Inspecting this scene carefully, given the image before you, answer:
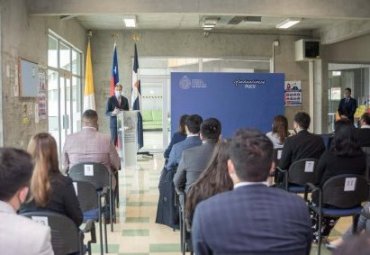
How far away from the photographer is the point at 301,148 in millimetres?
5008

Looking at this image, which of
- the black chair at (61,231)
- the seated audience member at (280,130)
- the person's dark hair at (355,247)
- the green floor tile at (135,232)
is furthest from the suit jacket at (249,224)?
the seated audience member at (280,130)

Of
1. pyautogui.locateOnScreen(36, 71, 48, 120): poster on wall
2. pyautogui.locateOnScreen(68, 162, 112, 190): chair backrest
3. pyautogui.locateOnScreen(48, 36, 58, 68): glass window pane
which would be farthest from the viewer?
pyautogui.locateOnScreen(48, 36, 58, 68): glass window pane

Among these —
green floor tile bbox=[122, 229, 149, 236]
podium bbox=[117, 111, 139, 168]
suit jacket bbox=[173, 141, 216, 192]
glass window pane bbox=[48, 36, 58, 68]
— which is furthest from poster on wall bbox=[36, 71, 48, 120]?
suit jacket bbox=[173, 141, 216, 192]

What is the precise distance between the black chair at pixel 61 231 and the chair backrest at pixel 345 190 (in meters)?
2.01

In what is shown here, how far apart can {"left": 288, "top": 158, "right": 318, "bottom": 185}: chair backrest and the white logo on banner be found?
3.12 ft

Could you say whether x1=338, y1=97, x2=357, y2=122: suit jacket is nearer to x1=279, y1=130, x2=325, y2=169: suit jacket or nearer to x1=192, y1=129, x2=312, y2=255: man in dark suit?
x1=279, y1=130, x2=325, y2=169: suit jacket

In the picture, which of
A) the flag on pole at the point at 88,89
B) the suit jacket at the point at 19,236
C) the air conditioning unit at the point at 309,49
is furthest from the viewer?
the air conditioning unit at the point at 309,49

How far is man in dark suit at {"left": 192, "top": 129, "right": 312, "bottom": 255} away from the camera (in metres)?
1.71

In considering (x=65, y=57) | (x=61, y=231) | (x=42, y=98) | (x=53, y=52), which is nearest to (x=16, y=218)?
(x=61, y=231)

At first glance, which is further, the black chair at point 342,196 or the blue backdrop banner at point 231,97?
the blue backdrop banner at point 231,97

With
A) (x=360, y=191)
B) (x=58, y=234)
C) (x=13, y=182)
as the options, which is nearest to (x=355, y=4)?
(x=360, y=191)

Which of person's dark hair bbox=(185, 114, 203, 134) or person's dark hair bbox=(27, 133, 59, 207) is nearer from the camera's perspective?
person's dark hair bbox=(27, 133, 59, 207)

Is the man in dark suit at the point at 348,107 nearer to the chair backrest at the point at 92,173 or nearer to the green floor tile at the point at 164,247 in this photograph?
the green floor tile at the point at 164,247

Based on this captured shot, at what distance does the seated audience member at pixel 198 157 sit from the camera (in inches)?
145
